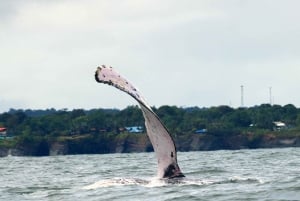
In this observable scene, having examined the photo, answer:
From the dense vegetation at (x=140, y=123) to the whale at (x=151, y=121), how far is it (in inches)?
4828

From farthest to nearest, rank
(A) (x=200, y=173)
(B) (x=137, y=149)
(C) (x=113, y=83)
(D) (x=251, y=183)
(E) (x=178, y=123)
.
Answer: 1. (E) (x=178, y=123)
2. (B) (x=137, y=149)
3. (A) (x=200, y=173)
4. (D) (x=251, y=183)
5. (C) (x=113, y=83)

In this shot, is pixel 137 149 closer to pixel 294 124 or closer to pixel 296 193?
pixel 294 124

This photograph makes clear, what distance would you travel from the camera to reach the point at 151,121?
2177 cm

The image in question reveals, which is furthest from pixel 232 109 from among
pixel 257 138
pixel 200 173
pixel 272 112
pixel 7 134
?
pixel 200 173

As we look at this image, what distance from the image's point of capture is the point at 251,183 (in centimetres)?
2539

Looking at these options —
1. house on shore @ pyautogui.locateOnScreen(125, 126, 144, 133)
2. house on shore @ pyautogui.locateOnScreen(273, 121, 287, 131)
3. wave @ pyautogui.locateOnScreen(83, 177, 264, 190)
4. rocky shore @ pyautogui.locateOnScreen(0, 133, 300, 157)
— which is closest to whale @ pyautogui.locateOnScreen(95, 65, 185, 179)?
wave @ pyautogui.locateOnScreen(83, 177, 264, 190)

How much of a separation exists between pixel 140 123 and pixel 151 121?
138519 mm

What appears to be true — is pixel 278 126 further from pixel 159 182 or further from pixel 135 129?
pixel 159 182

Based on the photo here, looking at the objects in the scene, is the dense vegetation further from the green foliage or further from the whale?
the whale

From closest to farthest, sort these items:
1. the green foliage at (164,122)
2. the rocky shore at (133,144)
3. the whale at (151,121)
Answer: the whale at (151,121) < the rocky shore at (133,144) < the green foliage at (164,122)

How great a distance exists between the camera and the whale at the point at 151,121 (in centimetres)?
2123

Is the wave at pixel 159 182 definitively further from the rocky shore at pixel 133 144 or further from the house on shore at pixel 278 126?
the house on shore at pixel 278 126

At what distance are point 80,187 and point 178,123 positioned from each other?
5004 inches

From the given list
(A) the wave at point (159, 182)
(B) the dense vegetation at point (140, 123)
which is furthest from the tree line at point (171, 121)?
(A) the wave at point (159, 182)
